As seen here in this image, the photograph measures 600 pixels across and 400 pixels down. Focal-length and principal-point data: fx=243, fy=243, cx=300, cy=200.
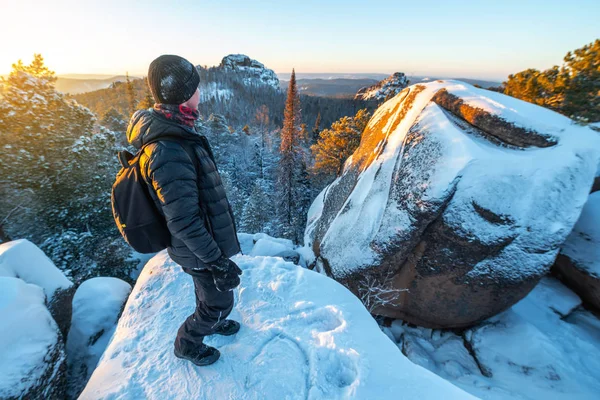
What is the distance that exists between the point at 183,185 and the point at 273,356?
7.67 feet

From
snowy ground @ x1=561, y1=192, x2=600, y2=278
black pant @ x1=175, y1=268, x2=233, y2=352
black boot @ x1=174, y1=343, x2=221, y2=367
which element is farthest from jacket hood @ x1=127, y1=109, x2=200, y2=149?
snowy ground @ x1=561, y1=192, x2=600, y2=278

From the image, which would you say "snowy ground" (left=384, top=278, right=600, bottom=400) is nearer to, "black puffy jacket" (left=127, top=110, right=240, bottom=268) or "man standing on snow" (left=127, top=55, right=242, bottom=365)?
"man standing on snow" (left=127, top=55, right=242, bottom=365)

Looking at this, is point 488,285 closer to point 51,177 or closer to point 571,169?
point 571,169

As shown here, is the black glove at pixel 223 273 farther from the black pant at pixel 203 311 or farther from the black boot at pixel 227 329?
the black boot at pixel 227 329

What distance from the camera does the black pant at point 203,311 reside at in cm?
268

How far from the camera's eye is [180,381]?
2.75 meters

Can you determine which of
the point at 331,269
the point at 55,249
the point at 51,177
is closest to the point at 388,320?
the point at 331,269

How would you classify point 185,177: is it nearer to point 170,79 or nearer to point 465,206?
point 170,79

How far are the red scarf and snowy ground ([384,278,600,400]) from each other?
7.24 metres

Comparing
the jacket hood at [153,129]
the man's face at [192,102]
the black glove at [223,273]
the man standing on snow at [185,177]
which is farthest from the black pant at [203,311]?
the man's face at [192,102]

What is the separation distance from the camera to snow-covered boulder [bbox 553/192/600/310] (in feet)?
20.6

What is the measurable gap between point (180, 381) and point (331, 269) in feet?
19.5

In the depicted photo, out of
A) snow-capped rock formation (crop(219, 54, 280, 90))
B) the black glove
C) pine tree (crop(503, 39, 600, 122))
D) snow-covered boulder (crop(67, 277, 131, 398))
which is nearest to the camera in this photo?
the black glove

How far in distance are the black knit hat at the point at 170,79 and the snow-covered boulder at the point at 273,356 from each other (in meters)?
2.98
